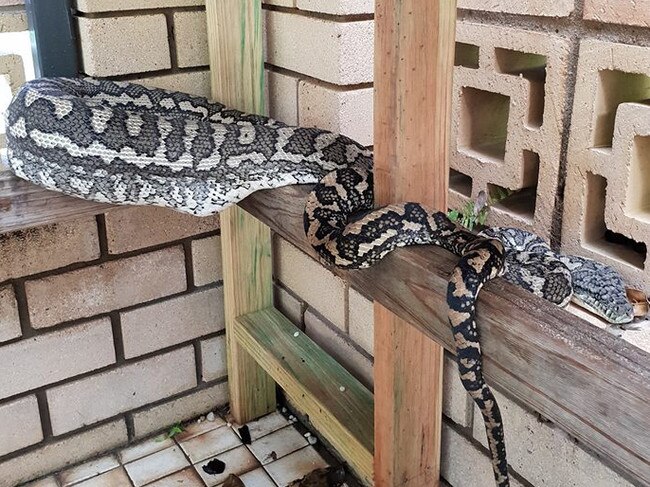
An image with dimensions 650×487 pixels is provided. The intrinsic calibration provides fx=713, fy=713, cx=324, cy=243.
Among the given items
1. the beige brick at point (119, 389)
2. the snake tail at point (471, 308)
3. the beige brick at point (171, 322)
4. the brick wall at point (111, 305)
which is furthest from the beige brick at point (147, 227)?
the snake tail at point (471, 308)

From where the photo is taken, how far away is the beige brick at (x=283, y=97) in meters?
2.21

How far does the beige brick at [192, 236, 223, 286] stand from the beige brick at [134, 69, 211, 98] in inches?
20.4

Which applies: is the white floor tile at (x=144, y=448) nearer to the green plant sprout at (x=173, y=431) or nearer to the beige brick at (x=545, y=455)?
the green plant sprout at (x=173, y=431)

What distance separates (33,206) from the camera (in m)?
1.86

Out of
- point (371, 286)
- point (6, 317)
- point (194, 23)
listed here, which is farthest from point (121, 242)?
point (371, 286)

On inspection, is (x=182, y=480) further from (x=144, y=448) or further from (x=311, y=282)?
(x=311, y=282)

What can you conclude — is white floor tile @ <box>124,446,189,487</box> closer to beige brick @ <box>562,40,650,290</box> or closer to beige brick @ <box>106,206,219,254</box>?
beige brick @ <box>106,206,219,254</box>

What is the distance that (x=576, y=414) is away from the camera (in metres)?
1.03

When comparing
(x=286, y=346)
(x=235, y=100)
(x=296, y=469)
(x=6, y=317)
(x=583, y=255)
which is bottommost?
(x=296, y=469)

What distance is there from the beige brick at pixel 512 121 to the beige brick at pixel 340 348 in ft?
1.87

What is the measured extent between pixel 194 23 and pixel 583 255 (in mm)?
1409

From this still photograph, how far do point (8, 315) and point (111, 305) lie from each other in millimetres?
325

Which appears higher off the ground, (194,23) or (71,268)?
(194,23)

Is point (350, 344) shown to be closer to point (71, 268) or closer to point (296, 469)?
point (296, 469)
